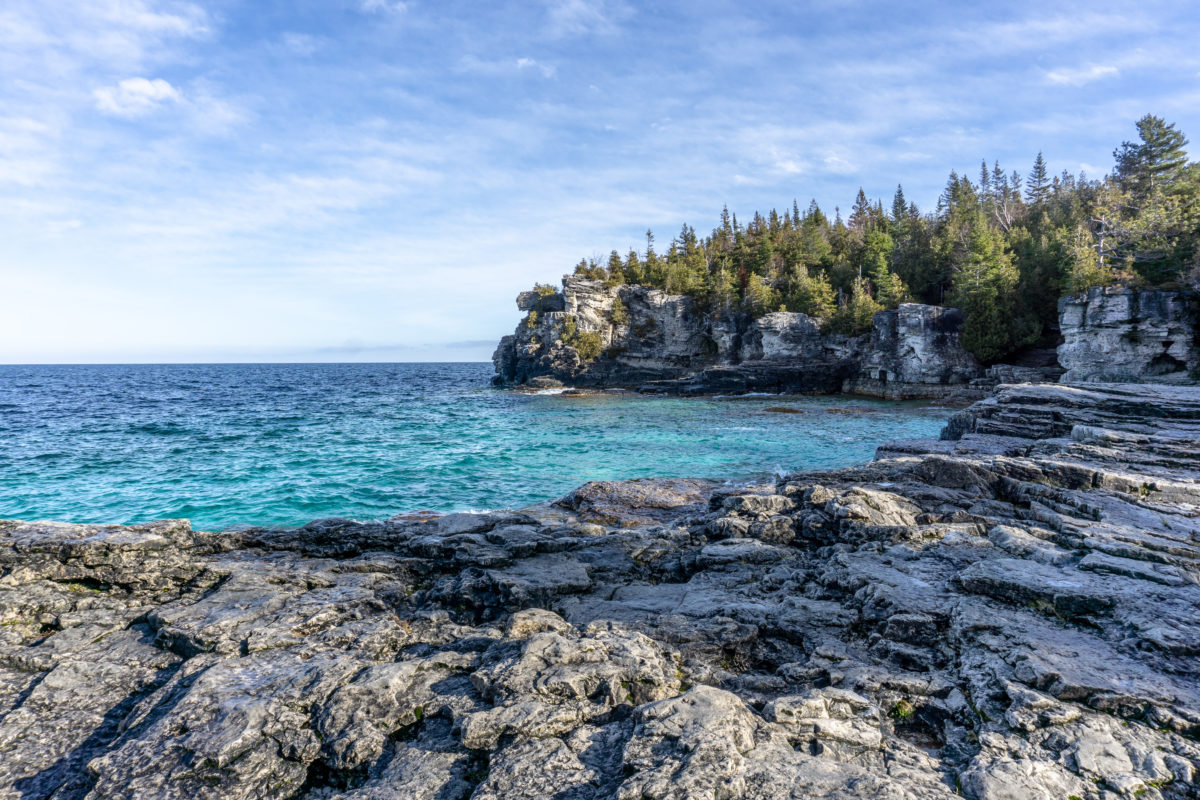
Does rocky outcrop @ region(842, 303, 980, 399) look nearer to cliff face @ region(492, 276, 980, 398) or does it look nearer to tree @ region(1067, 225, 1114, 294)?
cliff face @ region(492, 276, 980, 398)

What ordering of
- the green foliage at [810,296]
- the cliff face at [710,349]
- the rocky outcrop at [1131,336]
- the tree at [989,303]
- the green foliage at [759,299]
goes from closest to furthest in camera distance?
1. the rocky outcrop at [1131,336]
2. the tree at [989,303]
3. the cliff face at [710,349]
4. the green foliage at [810,296]
5. the green foliage at [759,299]

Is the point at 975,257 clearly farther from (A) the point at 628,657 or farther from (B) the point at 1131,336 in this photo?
(A) the point at 628,657

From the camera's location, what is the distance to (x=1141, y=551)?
8.23m

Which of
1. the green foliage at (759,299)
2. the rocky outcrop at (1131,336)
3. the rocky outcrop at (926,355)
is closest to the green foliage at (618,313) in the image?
the green foliage at (759,299)

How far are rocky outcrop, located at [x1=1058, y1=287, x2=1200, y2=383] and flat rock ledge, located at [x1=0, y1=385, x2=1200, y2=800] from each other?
40.3 m

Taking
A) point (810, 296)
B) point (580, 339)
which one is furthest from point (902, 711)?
point (580, 339)

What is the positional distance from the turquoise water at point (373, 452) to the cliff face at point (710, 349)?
1023cm

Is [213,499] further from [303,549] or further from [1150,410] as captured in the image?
[1150,410]

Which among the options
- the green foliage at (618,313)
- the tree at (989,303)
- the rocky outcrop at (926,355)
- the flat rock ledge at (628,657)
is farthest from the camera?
the green foliage at (618,313)

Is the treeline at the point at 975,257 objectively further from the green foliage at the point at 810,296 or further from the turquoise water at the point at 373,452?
the turquoise water at the point at 373,452

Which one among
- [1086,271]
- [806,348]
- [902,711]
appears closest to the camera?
[902,711]

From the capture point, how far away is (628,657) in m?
6.00

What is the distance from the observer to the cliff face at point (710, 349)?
2196 inches

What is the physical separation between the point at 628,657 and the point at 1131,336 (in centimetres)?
5428
